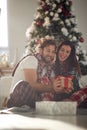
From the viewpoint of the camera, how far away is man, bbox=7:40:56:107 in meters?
1.75

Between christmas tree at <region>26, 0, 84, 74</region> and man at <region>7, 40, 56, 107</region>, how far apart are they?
107cm

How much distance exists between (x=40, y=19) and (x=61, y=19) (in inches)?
10.3

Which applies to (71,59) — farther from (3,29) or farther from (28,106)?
(3,29)

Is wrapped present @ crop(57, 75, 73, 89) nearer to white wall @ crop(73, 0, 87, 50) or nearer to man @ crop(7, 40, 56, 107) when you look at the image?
man @ crop(7, 40, 56, 107)

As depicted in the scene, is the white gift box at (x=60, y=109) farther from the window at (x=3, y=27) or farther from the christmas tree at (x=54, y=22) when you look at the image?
the window at (x=3, y=27)

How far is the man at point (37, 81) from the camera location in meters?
1.75

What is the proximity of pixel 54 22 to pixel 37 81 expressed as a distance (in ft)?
4.85

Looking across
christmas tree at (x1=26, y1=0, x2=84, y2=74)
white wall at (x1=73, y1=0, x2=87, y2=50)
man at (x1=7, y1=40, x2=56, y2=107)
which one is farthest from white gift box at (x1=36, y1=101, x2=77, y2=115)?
white wall at (x1=73, y1=0, x2=87, y2=50)

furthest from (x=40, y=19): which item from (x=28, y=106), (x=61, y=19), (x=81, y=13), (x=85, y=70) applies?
(x=28, y=106)

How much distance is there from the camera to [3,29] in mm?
4207

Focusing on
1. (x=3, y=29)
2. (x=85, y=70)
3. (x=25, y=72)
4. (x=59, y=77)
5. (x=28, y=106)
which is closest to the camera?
(x=28, y=106)

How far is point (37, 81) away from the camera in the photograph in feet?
6.42

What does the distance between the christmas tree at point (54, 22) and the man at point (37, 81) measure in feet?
3.52

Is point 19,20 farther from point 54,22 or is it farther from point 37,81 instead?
point 37,81
